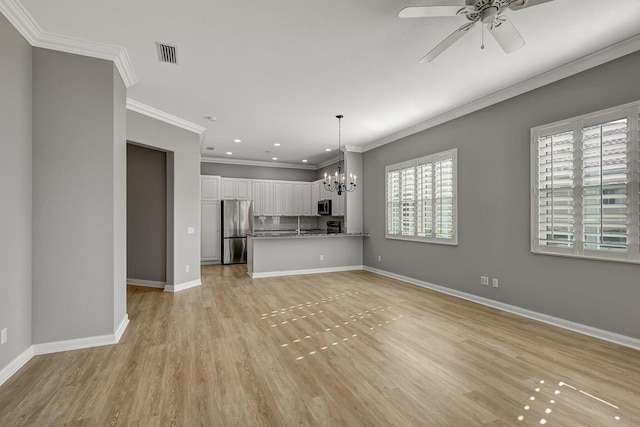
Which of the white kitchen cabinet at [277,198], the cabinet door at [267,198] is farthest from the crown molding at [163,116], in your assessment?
the white kitchen cabinet at [277,198]

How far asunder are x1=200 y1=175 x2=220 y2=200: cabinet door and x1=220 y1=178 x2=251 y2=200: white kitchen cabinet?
0.65 ft

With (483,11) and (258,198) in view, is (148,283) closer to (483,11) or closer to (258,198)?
(258,198)

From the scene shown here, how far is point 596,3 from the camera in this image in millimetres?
2441

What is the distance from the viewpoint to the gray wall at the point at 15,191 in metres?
2.45

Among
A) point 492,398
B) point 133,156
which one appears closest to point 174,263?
point 133,156

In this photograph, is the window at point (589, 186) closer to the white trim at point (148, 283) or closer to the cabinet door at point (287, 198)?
the white trim at point (148, 283)

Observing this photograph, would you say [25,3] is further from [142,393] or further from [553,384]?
[553,384]

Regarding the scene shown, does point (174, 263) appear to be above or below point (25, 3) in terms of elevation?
below

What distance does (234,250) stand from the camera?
8375 millimetres

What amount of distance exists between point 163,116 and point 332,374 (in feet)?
15.3

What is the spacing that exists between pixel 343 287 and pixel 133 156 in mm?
4618

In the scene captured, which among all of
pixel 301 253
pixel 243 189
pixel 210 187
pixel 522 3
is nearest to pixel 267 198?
pixel 243 189

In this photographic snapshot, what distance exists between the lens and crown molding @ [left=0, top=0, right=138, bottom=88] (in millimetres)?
2487

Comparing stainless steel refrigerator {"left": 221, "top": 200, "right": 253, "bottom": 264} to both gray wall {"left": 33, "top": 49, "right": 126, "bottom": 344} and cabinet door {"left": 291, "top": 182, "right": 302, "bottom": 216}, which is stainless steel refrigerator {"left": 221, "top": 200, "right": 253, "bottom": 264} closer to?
cabinet door {"left": 291, "top": 182, "right": 302, "bottom": 216}
